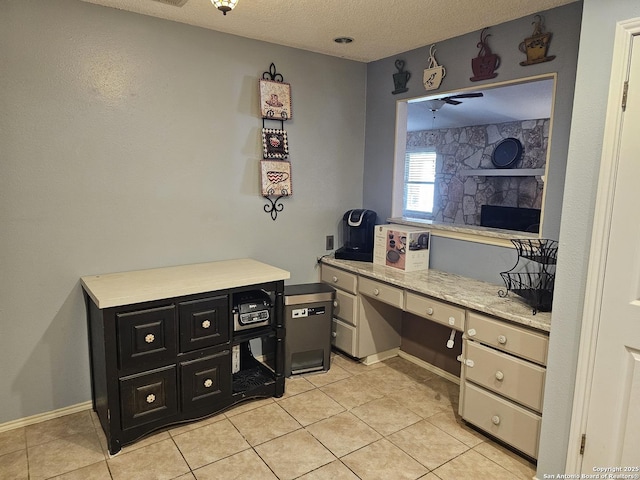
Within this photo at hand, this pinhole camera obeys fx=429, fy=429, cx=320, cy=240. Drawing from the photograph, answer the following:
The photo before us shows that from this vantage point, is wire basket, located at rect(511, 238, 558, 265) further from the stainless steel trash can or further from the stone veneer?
the stone veneer

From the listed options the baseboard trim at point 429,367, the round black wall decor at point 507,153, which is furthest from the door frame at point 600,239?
the round black wall decor at point 507,153

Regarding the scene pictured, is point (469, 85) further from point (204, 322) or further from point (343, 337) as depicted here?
point (204, 322)

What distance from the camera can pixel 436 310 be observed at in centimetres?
259

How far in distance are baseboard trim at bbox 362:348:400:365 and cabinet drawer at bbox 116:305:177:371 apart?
1.58m

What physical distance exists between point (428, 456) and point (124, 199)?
229 centimetres

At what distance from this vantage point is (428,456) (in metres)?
2.27

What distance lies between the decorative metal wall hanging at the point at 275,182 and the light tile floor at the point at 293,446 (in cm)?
135

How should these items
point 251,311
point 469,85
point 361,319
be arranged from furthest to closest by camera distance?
point 361,319 < point 469,85 < point 251,311

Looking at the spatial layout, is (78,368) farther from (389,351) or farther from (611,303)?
(611,303)

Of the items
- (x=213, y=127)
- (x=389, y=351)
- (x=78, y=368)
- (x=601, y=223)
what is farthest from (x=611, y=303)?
(x=78, y=368)

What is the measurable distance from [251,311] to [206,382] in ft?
1.57

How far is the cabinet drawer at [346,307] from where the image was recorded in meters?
3.23

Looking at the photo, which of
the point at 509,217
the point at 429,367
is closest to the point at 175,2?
the point at 429,367

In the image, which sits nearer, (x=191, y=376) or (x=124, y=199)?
(x=191, y=376)
